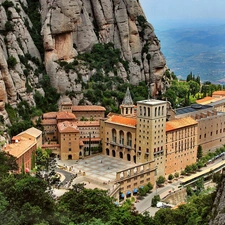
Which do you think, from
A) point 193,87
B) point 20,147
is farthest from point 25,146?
point 193,87

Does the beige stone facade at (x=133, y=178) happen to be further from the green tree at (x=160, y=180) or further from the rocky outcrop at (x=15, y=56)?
the rocky outcrop at (x=15, y=56)

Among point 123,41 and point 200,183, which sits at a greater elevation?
point 123,41

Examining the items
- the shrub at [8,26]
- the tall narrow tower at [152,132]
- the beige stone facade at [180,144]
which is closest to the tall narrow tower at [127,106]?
the beige stone facade at [180,144]

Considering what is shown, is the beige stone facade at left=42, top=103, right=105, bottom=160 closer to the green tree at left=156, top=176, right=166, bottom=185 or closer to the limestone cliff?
the limestone cliff

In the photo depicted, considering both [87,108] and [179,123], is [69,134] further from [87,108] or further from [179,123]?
[179,123]

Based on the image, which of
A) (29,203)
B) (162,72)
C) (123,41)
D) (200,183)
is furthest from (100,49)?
(29,203)

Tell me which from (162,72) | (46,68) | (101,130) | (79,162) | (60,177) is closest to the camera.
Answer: (60,177)

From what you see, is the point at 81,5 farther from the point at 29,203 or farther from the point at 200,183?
the point at 29,203
